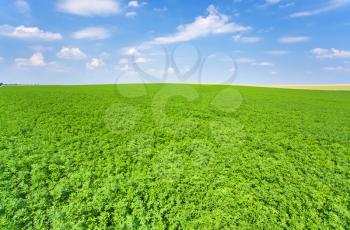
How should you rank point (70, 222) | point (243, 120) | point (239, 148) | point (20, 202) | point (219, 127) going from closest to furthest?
A: point (70, 222)
point (20, 202)
point (239, 148)
point (219, 127)
point (243, 120)

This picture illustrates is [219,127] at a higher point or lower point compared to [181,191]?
higher

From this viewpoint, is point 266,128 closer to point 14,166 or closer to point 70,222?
point 70,222

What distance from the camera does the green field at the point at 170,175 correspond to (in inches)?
289

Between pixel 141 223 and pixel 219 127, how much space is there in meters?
8.64

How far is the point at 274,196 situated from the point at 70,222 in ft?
20.5

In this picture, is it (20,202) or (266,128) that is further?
(266,128)

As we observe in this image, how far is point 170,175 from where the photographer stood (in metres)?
9.43

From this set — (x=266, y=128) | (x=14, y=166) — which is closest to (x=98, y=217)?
(x=14, y=166)

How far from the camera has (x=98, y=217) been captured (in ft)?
23.8

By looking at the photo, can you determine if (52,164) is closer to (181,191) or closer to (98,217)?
(98,217)

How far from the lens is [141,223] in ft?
23.5

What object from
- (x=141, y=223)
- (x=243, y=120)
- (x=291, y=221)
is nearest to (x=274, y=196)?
(x=291, y=221)

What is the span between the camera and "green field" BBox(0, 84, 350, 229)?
7.33m

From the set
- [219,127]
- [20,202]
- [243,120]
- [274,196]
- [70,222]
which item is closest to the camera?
[70,222]
